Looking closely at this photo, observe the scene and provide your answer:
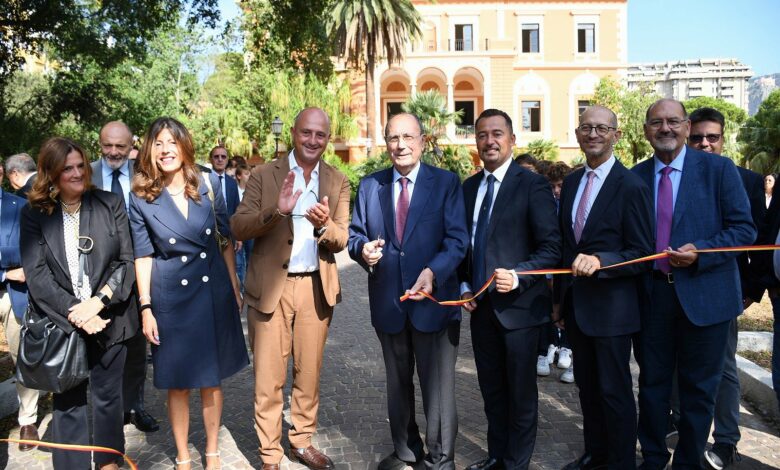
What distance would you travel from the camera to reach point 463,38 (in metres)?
43.2

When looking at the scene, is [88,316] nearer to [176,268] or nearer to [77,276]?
[77,276]

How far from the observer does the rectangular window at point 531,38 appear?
43406 millimetres

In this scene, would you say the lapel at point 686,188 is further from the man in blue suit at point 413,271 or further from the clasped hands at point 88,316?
the clasped hands at point 88,316

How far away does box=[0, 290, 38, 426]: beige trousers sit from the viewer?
4.73m

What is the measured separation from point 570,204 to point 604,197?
314mm

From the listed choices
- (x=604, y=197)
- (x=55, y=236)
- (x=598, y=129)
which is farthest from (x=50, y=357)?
(x=598, y=129)

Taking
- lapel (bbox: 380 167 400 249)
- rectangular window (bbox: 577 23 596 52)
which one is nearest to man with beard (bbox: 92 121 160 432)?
lapel (bbox: 380 167 400 249)

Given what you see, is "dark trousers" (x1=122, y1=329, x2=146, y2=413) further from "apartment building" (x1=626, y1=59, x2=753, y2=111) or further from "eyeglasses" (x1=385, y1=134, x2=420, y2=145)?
"apartment building" (x1=626, y1=59, x2=753, y2=111)

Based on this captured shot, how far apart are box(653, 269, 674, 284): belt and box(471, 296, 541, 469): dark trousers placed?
2.81 feet

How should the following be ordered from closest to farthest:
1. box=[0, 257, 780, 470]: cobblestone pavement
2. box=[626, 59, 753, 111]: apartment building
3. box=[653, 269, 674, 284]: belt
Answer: box=[653, 269, 674, 284]: belt
box=[0, 257, 780, 470]: cobblestone pavement
box=[626, 59, 753, 111]: apartment building

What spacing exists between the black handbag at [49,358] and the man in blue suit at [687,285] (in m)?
3.72

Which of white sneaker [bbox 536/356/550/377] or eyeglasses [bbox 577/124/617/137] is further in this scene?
white sneaker [bbox 536/356/550/377]

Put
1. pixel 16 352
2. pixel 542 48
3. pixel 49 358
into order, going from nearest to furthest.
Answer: pixel 49 358, pixel 16 352, pixel 542 48

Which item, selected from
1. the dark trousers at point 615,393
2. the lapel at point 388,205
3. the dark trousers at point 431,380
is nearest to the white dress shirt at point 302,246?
the lapel at point 388,205
